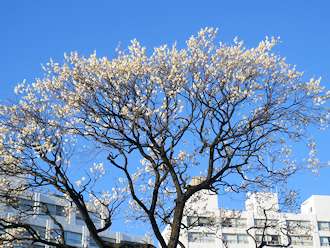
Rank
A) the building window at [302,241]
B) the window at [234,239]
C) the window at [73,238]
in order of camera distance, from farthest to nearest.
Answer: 1. the building window at [302,241]
2. the window at [234,239]
3. the window at [73,238]

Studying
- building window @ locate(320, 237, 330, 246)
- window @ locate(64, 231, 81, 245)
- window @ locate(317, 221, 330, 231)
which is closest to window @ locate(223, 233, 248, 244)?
building window @ locate(320, 237, 330, 246)

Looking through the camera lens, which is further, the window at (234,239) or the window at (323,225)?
the window at (323,225)

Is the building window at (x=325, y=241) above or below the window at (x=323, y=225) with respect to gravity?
below

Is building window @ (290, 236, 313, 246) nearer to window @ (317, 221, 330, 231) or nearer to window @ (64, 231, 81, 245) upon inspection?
window @ (317, 221, 330, 231)

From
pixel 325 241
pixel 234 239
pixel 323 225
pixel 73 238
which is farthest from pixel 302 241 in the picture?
pixel 73 238

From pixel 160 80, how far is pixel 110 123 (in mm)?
2066

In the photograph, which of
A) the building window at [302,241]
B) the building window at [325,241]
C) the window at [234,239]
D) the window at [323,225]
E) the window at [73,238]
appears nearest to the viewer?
the window at [73,238]

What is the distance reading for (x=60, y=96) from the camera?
2005cm

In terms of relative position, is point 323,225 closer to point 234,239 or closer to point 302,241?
point 302,241

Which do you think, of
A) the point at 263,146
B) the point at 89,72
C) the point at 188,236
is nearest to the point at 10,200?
the point at 89,72

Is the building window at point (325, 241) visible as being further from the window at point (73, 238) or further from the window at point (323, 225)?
the window at point (73, 238)

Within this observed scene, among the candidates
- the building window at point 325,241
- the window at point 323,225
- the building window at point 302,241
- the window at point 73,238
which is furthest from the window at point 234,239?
the window at point 73,238

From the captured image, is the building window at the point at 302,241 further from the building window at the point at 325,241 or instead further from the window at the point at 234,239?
the window at the point at 234,239

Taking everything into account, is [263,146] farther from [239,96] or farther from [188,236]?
[188,236]
